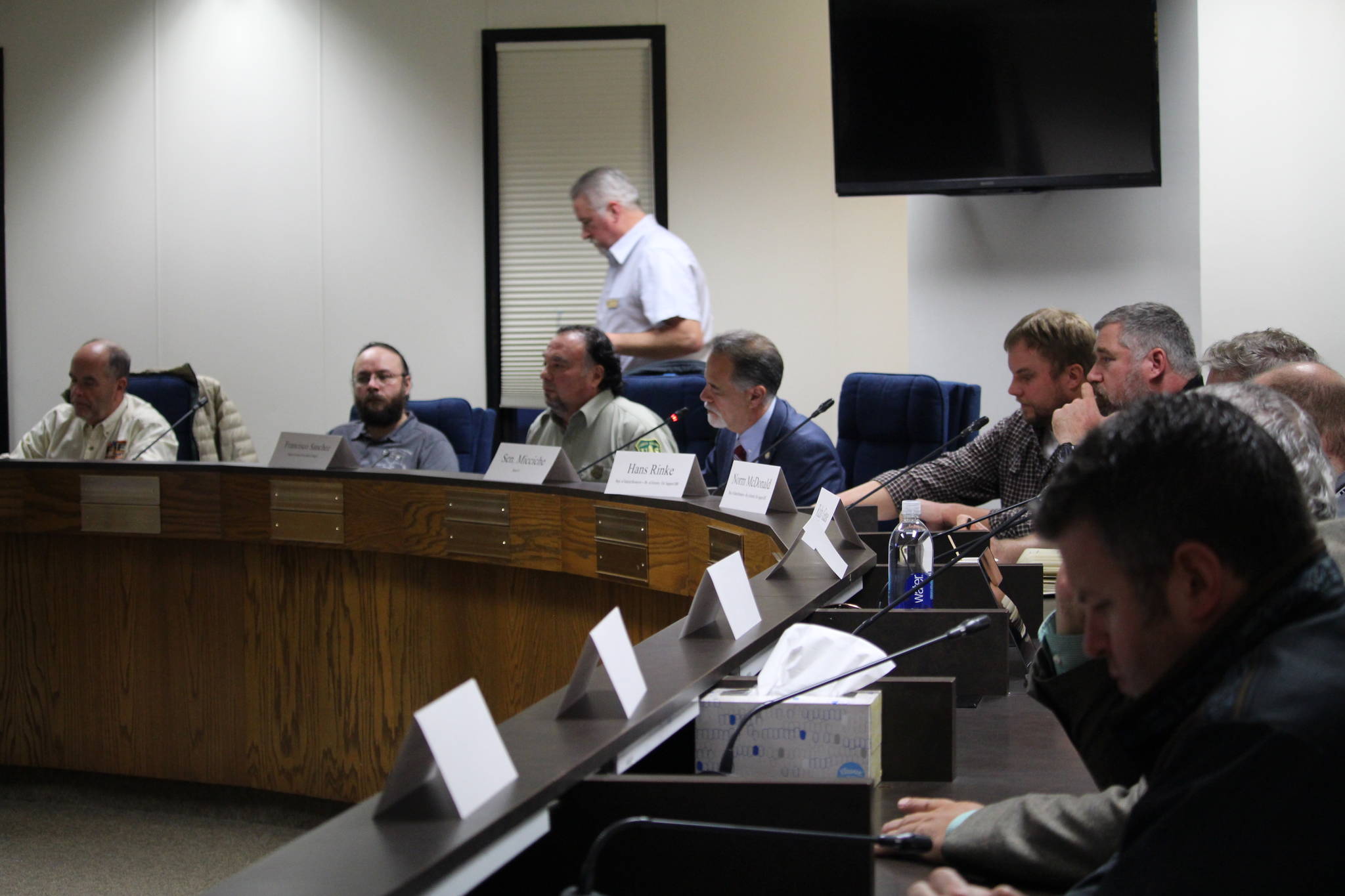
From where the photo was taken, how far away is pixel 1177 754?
827mm

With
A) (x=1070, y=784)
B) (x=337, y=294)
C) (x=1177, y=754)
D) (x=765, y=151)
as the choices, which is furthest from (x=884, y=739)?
(x=337, y=294)

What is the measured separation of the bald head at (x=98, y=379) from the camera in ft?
14.9

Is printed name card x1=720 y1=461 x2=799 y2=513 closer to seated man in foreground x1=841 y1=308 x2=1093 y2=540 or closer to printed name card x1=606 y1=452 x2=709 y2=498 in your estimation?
printed name card x1=606 y1=452 x2=709 y2=498

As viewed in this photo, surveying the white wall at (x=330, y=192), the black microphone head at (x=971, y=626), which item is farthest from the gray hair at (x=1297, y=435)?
the white wall at (x=330, y=192)

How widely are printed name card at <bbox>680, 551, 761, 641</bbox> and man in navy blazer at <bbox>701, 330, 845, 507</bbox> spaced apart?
1.74m

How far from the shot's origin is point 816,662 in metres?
1.44

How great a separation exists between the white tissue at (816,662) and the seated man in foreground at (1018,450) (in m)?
1.79

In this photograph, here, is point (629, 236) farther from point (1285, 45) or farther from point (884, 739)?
point (884, 739)

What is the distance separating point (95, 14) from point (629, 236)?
3.46 m

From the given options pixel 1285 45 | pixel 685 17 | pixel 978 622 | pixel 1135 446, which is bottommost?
pixel 978 622

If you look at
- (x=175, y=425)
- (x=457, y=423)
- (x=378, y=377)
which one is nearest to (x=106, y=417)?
(x=175, y=425)

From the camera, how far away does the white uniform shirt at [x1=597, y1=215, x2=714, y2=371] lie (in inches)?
166

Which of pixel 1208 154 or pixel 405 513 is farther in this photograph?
pixel 1208 154

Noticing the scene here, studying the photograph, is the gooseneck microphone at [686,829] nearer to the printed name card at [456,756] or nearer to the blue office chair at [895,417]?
the printed name card at [456,756]
